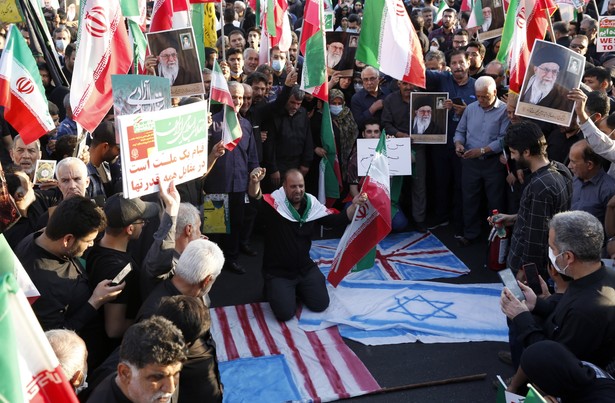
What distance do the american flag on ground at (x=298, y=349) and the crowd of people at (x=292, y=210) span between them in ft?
0.81

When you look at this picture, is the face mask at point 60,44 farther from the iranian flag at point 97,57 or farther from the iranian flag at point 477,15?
the iranian flag at point 477,15

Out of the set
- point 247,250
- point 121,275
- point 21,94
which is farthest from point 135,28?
point 121,275

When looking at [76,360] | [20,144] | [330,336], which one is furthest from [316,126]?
[76,360]

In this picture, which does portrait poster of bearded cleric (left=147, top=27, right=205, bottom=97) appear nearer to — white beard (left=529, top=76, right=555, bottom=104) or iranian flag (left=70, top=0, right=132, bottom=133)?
iranian flag (left=70, top=0, right=132, bottom=133)

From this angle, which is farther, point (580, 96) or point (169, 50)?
point (169, 50)

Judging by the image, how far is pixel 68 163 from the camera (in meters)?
4.96

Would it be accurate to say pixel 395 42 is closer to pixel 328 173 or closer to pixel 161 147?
pixel 328 173

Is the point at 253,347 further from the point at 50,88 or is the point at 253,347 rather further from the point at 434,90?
the point at 50,88

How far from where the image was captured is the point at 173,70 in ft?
21.5

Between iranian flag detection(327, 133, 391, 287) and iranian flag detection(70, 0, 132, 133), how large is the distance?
238 centimetres

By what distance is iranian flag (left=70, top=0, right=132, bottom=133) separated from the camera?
18.1 ft

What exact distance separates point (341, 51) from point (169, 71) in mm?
3080

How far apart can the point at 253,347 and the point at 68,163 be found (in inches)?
86.6

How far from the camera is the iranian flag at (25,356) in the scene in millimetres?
2158
